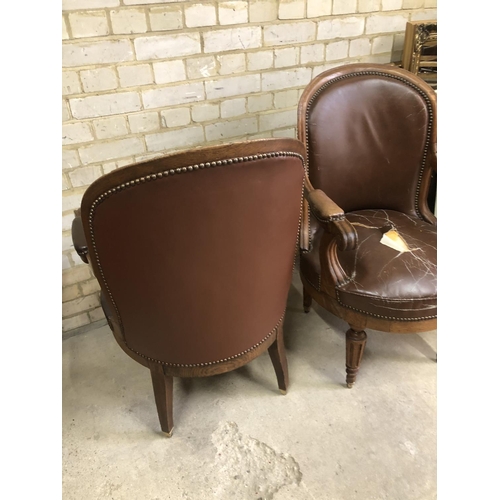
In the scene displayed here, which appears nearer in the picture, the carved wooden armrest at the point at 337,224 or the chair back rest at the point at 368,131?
the carved wooden armrest at the point at 337,224

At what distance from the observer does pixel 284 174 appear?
38.0 inches

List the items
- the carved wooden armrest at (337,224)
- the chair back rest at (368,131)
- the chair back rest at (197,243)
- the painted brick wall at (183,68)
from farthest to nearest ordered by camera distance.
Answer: the chair back rest at (368,131) < the painted brick wall at (183,68) < the carved wooden armrest at (337,224) < the chair back rest at (197,243)

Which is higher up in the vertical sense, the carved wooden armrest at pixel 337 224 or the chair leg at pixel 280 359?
the carved wooden armrest at pixel 337 224

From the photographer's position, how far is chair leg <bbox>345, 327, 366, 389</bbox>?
144cm

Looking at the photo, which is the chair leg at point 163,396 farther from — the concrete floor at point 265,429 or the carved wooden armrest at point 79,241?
the carved wooden armrest at point 79,241

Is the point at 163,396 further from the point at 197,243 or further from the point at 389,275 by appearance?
the point at 389,275

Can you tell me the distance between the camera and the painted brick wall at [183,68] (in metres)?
1.40

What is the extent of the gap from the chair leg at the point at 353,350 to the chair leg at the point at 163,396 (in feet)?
2.03

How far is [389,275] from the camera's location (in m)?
1.31

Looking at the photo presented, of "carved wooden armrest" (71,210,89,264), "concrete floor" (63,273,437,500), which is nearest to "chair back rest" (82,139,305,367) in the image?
"carved wooden armrest" (71,210,89,264)

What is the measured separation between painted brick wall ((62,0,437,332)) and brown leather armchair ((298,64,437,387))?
309 millimetres

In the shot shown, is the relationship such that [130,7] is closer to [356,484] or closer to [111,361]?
[111,361]

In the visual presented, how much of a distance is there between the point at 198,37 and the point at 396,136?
825 millimetres

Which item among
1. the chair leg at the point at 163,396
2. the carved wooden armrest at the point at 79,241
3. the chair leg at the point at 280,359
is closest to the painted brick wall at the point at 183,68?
the carved wooden armrest at the point at 79,241
